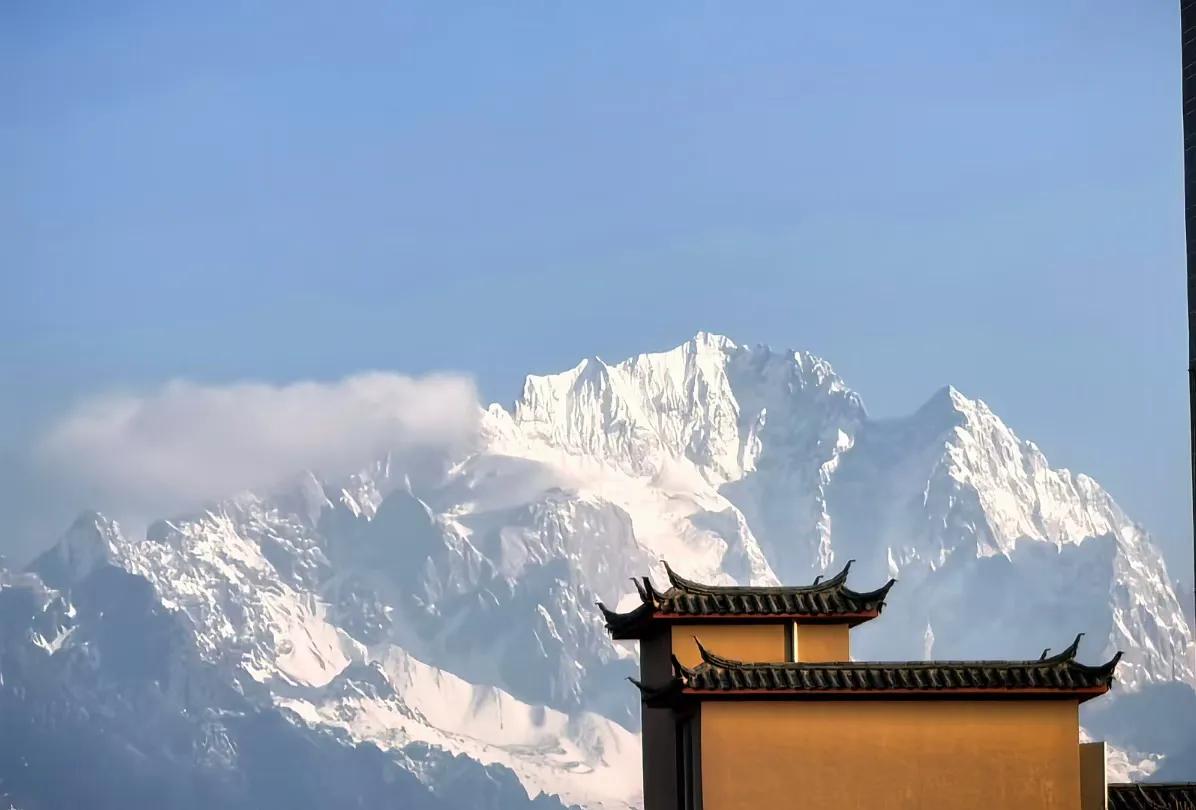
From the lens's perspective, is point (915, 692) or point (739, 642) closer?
point (915, 692)

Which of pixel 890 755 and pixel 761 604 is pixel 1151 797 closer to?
pixel 890 755

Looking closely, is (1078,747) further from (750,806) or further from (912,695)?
(750,806)

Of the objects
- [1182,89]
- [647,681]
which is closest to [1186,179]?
[1182,89]

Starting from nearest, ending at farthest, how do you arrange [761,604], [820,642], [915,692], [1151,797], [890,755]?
1. [915,692]
2. [890,755]
3. [1151,797]
4. [761,604]
5. [820,642]

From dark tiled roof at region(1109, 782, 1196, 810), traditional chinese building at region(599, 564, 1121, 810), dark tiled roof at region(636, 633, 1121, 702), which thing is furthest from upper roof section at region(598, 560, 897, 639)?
dark tiled roof at region(1109, 782, 1196, 810)

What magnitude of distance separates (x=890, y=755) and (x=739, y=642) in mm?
5496

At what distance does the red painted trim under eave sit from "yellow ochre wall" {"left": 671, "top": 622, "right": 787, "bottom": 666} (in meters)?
4.98

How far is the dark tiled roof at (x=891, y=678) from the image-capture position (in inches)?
Result: 1559

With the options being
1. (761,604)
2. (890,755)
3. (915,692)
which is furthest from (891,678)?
(761,604)

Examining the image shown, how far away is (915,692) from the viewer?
39.8 meters

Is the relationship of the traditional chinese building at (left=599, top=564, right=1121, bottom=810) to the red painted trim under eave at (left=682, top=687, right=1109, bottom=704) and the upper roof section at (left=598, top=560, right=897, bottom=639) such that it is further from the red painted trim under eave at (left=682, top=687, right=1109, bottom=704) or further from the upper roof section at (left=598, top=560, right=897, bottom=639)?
the upper roof section at (left=598, top=560, right=897, bottom=639)

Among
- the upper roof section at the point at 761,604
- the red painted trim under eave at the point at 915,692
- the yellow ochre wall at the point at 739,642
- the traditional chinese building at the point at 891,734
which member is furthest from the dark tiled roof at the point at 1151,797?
the yellow ochre wall at the point at 739,642

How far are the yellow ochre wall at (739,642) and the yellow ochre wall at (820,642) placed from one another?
17.3 inches

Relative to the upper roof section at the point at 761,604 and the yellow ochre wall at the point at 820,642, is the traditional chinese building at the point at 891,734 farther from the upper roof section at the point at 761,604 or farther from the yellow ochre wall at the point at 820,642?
the yellow ochre wall at the point at 820,642
